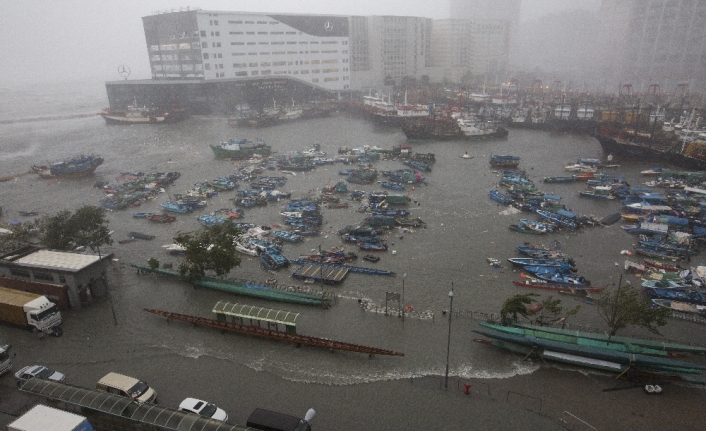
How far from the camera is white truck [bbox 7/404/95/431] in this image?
27.7 feet

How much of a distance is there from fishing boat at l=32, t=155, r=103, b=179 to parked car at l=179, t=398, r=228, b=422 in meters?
31.0

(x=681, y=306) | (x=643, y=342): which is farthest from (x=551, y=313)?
(x=681, y=306)

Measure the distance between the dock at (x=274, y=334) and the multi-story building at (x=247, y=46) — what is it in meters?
57.6

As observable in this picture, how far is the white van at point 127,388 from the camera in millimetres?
10438

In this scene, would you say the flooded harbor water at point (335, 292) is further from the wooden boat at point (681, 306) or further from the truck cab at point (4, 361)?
the truck cab at point (4, 361)

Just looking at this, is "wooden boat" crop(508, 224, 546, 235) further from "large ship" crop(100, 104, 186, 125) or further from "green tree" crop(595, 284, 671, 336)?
"large ship" crop(100, 104, 186, 125)

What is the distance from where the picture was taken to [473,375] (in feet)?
39.3

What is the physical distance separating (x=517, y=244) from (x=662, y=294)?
20.0 ft

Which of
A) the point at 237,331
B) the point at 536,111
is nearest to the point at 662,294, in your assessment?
the point at 237,331

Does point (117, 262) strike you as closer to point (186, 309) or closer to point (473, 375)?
point (186, 309)

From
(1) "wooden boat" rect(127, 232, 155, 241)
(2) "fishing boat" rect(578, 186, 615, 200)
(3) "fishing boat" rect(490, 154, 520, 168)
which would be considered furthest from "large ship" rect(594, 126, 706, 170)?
(1) "wooden boat" rect(127, 232, 155, 241)

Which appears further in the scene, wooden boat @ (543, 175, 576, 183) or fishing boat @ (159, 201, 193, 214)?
wooden boat @ (543, 175, 576, 183)

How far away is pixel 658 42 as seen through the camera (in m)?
94.5

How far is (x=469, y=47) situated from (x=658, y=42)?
39997 millimetres
